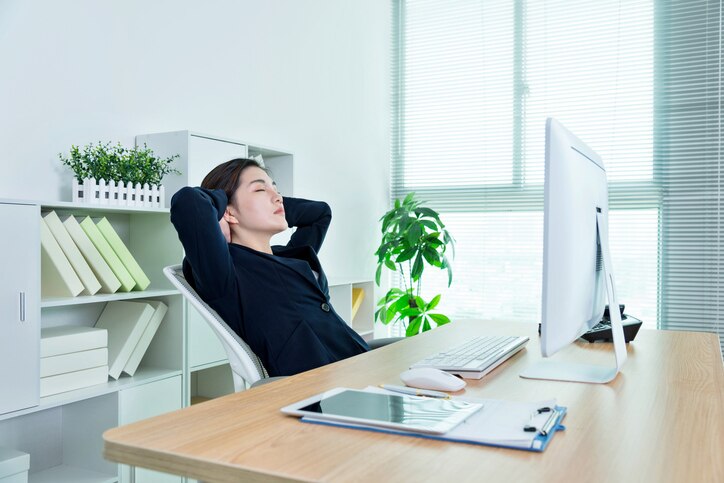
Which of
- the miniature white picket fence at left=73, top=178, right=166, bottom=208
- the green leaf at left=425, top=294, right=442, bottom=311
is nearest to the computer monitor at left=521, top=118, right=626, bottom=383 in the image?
the miniature white picket fence at left=73, top=178, right=166, bottom=208

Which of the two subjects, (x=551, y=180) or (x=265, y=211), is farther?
(x=265, y=211)

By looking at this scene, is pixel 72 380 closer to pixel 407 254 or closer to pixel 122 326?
pixel 122 326

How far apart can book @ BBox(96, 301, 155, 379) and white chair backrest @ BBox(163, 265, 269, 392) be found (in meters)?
0.65

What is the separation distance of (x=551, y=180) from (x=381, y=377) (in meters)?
0.52

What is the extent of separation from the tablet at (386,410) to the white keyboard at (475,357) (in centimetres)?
29

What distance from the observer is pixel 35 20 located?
2.18 m

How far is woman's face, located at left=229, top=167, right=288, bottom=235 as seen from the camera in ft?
6.77

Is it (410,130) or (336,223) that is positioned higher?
(410,130)

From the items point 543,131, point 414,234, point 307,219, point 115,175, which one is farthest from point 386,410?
point 543,131

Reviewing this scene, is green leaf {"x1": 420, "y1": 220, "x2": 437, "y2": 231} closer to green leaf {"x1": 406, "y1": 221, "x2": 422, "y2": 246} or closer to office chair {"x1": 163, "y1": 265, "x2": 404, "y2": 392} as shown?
green leaf {"x1": 406, "y1": 221, "x2": 422, "y2": 246}

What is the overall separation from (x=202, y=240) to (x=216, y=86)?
5.28 feet

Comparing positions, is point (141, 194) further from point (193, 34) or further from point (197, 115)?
point (193, 34)

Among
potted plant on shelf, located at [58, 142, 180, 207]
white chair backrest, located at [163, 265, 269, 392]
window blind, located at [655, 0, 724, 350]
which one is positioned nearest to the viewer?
white chair backrest, located at [163, 265, 269, 392]

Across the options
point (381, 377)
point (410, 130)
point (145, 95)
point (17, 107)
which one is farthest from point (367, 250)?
point (381, 377)
